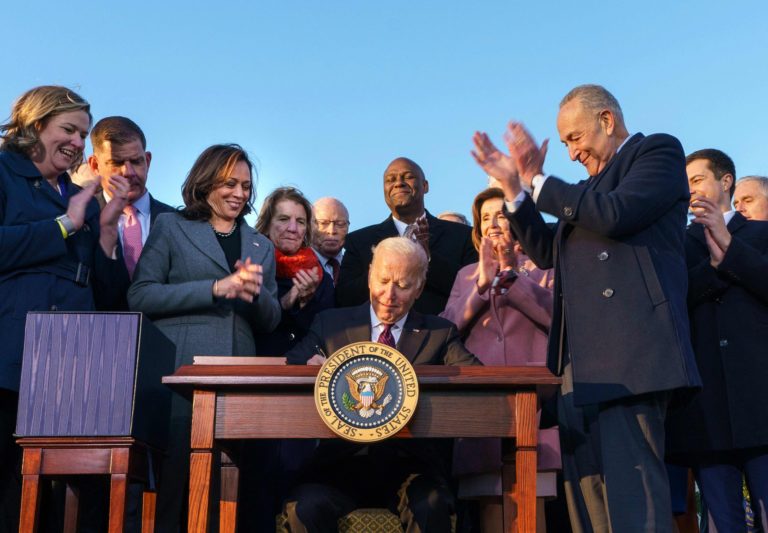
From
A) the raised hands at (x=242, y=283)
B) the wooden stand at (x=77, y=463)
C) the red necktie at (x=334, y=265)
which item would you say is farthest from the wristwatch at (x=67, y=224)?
the red necktie at (x=334, y=265)

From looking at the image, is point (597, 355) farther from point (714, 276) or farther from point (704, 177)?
point (704, 177)

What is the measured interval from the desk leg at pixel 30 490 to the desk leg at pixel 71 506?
42cm

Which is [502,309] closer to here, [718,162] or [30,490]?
[718,162]

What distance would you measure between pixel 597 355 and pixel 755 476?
1.45 m

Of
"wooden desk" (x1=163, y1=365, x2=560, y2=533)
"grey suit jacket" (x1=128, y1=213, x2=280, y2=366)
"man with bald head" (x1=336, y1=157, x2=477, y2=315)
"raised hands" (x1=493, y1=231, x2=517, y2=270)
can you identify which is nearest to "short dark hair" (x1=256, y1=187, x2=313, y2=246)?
"man with bald head" (x1=336, y1=157, x2=477, y2=315)

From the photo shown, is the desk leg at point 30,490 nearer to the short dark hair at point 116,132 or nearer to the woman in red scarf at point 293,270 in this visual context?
the woman in red scarf at point 293,270

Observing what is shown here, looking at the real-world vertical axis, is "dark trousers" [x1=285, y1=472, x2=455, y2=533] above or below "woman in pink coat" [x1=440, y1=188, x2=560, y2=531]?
below

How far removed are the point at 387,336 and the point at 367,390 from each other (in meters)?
0.97

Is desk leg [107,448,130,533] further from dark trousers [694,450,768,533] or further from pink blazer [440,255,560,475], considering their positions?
dark trousers [694,450,768,533]

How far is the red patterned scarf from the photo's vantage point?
541cm

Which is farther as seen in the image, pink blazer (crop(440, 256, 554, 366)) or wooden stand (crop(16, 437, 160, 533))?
pink blazer (crop(440, 256, 554, 366))

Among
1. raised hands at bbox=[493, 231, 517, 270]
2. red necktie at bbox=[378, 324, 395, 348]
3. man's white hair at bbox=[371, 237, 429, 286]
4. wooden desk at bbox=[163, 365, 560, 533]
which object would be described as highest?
raised hands at bbox=[493, 231, 517, 270]

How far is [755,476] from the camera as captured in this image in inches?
181

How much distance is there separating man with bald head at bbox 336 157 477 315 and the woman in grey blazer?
0.89 m
